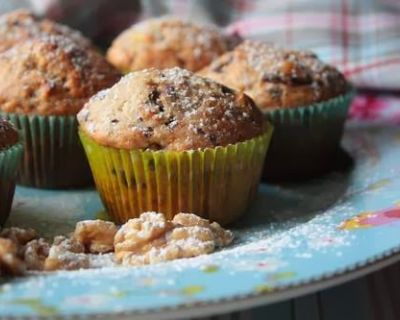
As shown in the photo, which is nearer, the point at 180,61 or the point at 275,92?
the point at 275,92

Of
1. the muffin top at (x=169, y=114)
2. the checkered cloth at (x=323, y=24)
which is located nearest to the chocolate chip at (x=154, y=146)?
the muffin top at (x=169, y=114)

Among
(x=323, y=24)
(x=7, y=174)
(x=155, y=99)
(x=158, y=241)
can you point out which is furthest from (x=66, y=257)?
(x=323, y=24)

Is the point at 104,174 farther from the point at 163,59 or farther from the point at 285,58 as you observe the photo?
the point at 163,59

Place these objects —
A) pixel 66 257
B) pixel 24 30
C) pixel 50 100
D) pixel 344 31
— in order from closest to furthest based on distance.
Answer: pixel 66 257
pixel 50 100
pixel 24 30
pixel 344 31

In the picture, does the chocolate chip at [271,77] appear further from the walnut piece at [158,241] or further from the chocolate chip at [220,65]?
the walnut piece at [158,241]

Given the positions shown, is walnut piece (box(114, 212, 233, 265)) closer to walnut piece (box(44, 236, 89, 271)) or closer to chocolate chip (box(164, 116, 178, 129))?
walnut piece (box(44, 236, 89, 271))

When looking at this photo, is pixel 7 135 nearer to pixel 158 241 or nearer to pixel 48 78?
pixel 48 78

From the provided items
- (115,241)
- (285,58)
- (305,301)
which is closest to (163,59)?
(285,58)

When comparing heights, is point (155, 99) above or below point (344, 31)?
above
